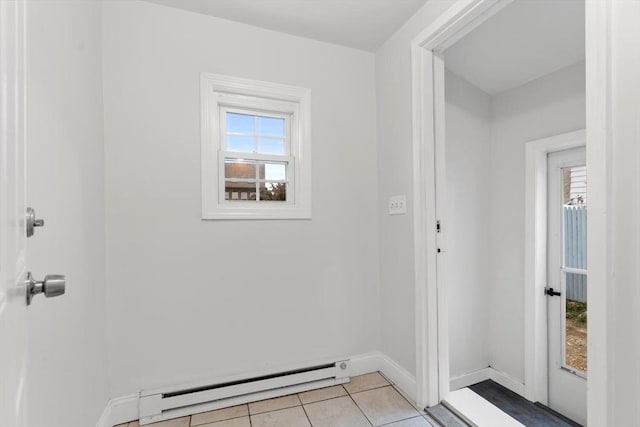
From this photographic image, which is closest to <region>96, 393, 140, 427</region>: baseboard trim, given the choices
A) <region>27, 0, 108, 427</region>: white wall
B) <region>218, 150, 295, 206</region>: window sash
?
<region>27, 0, 108, 427</region>: white wall

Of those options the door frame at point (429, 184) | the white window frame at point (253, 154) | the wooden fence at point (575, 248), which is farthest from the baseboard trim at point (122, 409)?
the wooden fence at point (575, 248)

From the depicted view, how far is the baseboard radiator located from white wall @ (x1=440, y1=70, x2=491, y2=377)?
4.07 ft

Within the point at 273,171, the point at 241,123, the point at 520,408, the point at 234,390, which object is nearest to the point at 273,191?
the point at 273,171

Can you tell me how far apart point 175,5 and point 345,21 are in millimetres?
1087

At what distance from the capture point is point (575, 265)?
7.91 ft

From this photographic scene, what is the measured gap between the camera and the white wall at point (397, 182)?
1.93m

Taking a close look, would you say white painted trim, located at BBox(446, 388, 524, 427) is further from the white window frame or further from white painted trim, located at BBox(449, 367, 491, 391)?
the white window frame

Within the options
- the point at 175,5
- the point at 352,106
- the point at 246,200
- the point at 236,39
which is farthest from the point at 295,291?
the point at 175,5

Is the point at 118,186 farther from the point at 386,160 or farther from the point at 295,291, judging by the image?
the point at 386,160

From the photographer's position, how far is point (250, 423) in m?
1.67

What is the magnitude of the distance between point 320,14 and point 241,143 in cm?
100

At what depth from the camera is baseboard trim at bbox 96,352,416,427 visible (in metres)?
1.65

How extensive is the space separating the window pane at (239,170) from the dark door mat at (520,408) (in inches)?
106

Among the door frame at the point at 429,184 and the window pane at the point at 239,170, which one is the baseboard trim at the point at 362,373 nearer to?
the door frame at the point at 429,184
